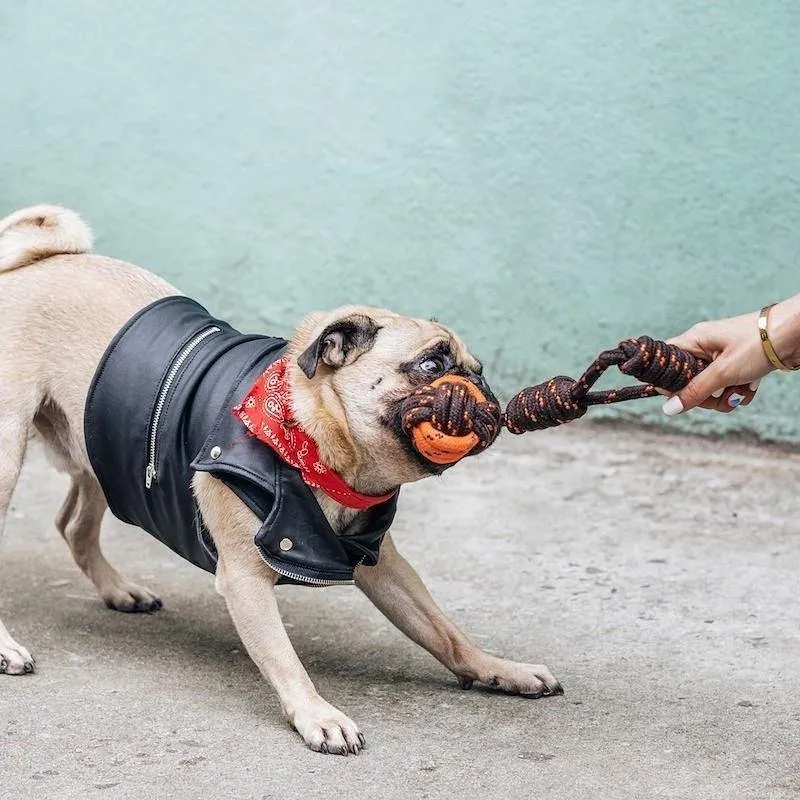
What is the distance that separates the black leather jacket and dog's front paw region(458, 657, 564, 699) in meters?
0.48

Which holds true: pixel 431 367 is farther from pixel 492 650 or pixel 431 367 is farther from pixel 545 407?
pixel 492 650

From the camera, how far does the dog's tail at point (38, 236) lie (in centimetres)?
407

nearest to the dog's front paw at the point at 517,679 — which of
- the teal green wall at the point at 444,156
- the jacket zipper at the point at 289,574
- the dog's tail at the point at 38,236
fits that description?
the jacket zipper at the point at 289,574

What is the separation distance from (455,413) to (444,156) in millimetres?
3423

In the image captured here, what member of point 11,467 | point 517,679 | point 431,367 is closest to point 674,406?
point 431,367

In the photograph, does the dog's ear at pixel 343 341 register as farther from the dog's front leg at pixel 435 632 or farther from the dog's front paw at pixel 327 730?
the dog's front paw at pixel 327 730

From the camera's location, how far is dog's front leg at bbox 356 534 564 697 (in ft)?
12.1

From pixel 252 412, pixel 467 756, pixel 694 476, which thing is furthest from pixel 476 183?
pixel 467 756

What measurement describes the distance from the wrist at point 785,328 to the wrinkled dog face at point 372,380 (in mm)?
742

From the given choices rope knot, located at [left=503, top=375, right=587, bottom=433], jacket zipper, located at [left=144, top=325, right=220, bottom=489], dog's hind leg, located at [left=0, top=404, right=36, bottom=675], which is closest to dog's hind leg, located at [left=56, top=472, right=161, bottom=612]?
dog's hind leg, located at [left=0, top=404, right=36, bottom=675]

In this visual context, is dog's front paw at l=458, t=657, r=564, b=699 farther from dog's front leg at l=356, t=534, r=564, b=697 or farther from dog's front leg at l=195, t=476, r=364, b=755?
dog's front leg at l=195, t=476, r=364, b=755

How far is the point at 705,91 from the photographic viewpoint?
600 cm

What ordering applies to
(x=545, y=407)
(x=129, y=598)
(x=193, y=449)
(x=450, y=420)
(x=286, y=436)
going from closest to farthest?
(x=450, y=420) < (x=545, y=407) < (x=286, y=436) < (x=193, y=449) < (x=129, y=598)

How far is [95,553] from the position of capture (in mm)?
4379
